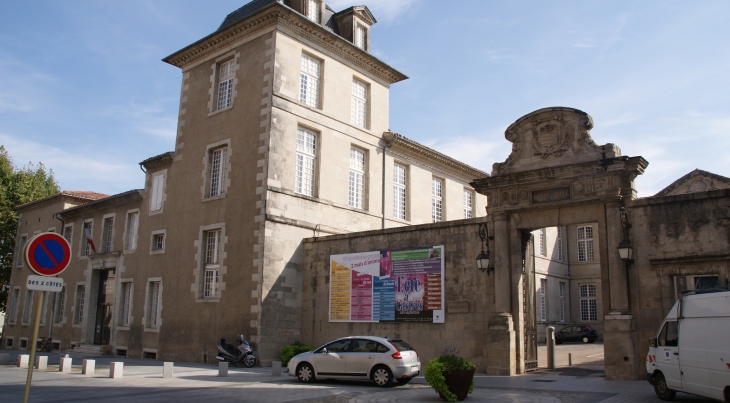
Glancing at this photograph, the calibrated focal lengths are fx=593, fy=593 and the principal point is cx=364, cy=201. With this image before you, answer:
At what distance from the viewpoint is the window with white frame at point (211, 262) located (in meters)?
22.5

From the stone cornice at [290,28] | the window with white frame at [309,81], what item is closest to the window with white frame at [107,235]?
the stone cornice at [290,28]

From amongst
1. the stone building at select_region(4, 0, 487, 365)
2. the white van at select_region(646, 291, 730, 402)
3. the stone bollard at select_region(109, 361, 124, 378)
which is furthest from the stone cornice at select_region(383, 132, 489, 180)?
the white van at select_region(646, 291, 730, 402)

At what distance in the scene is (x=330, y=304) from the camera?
20750mm

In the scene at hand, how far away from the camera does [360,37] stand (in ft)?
87.4

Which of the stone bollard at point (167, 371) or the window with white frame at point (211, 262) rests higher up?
the window with white frame at point (211, 262)

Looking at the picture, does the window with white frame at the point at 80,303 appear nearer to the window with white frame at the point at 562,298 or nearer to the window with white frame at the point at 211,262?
the window with white frame at the point at 211,262

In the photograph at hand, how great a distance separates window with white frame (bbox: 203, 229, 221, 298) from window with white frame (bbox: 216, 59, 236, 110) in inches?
210

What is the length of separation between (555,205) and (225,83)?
48.2 feet

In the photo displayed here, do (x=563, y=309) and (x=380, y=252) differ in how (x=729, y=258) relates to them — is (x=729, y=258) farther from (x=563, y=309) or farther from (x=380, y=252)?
(x=563, y=309)

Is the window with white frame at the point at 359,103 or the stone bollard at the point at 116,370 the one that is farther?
the window with white frame at the point at 359,103

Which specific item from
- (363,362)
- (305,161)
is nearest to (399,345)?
(363,362)

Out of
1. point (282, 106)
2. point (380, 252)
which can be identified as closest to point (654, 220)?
point (380, 252)

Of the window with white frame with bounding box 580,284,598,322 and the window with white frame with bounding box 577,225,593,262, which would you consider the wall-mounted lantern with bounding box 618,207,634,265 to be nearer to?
the window with white frame with bounding box 580,284,598,322

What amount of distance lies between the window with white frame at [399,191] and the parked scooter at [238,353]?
987 cm
